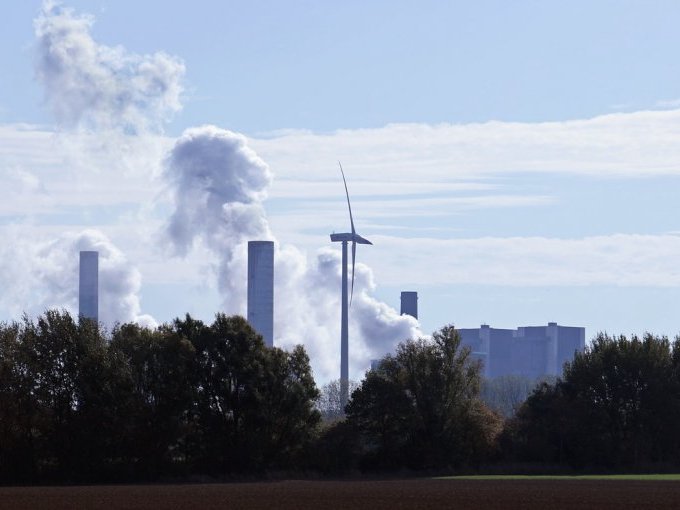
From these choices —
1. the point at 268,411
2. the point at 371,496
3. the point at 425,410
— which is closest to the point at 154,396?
the point at 268,411

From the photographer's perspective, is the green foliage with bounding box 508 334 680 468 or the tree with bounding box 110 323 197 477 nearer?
the tree with bounding box 110 323 197 477

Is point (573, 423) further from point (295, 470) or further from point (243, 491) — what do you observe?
point (243, 491)

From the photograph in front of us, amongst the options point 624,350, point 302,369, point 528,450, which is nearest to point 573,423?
point 528,450

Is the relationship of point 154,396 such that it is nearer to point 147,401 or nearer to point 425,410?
point 147,401

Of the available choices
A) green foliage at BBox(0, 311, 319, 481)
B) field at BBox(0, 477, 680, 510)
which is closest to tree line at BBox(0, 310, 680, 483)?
green foliage at BBox(0, 311, 319, 481)

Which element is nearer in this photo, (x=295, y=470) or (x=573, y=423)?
(x=295, y=470)

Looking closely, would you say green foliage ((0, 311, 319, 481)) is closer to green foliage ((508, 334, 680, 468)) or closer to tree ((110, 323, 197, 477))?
tree ((110, 323, 197, 477))
